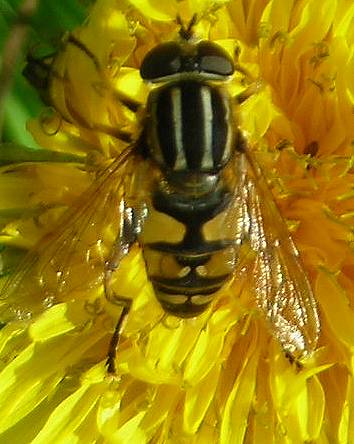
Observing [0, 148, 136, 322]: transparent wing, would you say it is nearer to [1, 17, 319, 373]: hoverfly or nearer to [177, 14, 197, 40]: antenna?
[1, 17, 319, 373]: hoverfly

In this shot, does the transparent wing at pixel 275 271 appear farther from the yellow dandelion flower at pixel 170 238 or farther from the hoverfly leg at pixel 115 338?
the hoverfly leg at pixel 115 338

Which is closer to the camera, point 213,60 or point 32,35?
point 213,60

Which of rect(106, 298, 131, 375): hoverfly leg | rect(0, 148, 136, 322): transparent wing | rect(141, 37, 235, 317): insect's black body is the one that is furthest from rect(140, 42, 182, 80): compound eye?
rect(106, 298, 131, 375): hoverfly leg

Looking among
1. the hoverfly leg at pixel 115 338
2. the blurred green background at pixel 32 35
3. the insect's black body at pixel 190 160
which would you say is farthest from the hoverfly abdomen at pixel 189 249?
the blurred green background at pixel 32 35

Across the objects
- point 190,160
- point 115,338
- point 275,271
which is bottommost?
point 115,338

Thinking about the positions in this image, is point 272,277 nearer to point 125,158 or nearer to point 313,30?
point 125,158

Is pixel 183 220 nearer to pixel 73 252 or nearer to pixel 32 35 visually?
pixel 73 252

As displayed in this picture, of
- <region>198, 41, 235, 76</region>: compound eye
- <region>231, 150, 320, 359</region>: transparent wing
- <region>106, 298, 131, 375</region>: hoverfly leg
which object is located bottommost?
<region>106, 298, 131, 375</region>: hoverfly leg

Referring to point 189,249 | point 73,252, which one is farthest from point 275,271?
point 73,252
